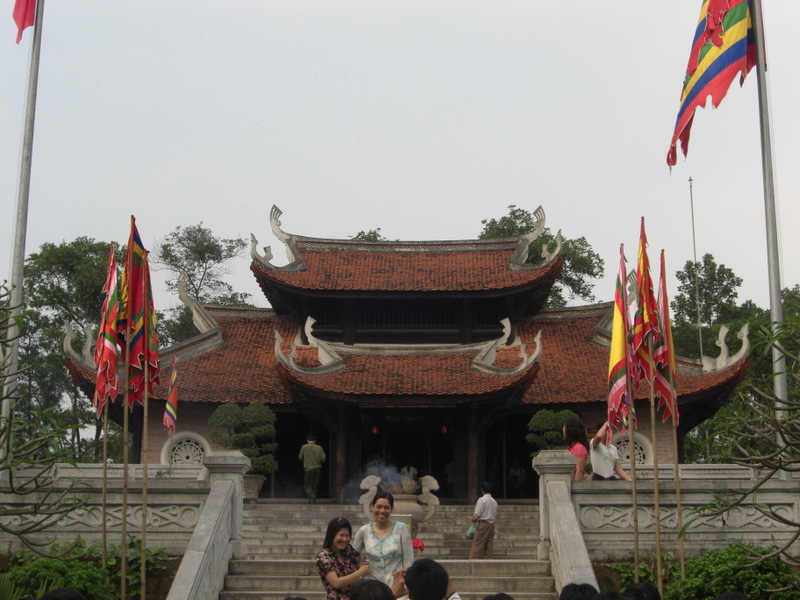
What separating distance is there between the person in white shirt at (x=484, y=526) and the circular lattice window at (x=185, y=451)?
11.3 m

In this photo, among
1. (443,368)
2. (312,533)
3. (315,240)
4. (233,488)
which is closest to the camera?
(233,488)

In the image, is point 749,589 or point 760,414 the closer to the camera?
point 760,414

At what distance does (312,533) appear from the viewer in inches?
647

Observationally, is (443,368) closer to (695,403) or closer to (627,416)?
(695,403)

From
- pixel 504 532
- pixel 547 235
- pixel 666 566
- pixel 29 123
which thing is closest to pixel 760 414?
pixel 666 566

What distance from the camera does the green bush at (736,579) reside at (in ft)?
35.6

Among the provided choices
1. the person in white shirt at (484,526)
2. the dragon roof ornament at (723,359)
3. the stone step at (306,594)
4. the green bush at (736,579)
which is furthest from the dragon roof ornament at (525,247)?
the green bush at (736,579)

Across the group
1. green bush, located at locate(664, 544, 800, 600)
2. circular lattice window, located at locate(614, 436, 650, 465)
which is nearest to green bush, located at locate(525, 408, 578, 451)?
circular lattice window, located at locate(614, 436, 650, 465)

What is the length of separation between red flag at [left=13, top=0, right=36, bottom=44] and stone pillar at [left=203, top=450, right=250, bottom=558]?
685 centimetres

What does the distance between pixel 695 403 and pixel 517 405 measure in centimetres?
390

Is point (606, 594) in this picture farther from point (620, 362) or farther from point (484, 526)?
point (484, 526)

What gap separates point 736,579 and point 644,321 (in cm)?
280

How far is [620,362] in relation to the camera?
1212 centimetres

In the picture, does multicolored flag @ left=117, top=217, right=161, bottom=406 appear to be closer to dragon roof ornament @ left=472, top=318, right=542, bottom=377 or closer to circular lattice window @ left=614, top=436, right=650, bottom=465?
dragon roof ornament @ left=472, top=318, right=542, bottom=377
